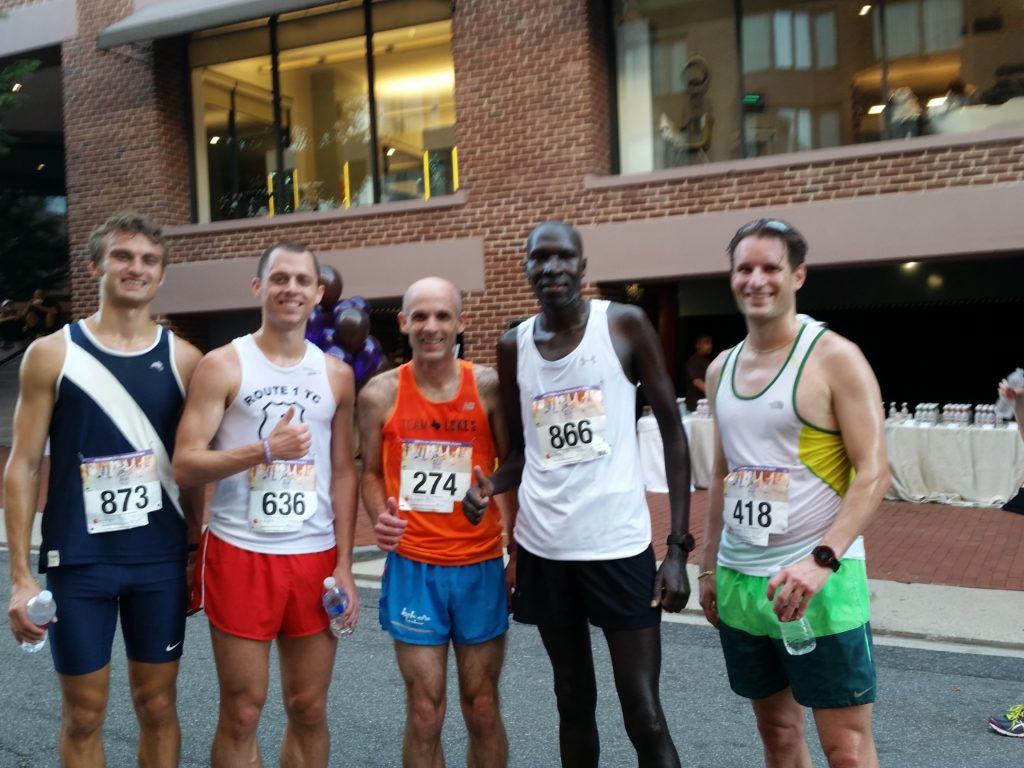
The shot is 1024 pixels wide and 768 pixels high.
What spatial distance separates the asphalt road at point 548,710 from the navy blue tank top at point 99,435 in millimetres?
1485

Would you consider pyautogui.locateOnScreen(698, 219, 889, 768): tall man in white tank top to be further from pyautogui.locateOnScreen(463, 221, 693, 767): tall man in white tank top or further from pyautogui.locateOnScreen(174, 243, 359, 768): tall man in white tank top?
A: pyautogui.locateOnScreen(174, 243, 359, 768): tall man in white tank top

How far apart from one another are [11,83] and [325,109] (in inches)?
203

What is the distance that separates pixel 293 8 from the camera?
42.1ft

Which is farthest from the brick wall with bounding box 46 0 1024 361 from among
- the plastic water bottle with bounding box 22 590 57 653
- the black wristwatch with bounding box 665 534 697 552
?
the plastic water bottle with bounding box 22 590 57 653

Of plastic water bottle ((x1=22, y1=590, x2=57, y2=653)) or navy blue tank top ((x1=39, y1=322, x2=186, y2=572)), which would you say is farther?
navy blue tank top ((x1=39, y1=322, x2=186, y2=572))

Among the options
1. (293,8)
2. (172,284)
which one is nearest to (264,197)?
(172,284)

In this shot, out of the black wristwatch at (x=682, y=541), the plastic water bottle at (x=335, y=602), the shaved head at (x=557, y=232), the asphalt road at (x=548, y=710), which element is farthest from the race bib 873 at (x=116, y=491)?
the black wristwatch at (x=682, y=541)

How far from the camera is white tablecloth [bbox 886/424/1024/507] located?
9.89 meters

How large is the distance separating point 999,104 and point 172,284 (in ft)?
38.3

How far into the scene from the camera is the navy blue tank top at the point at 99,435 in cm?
311

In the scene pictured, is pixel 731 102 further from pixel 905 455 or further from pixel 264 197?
pixel 264 197

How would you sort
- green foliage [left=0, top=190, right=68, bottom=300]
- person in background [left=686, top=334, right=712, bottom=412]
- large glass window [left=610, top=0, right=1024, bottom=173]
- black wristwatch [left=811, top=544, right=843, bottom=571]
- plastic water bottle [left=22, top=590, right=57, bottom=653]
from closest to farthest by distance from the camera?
black wristwatch [left=811, top=544, right=843, bottom=571], plastic water bottle [left=22, top=590, right=57, bottom=653], large glass window [left=610, top=0, right=1024, bottom=173], person in background [left=686, top=334, right=712, bottom=412], green foliage [left=0, top=190, right=68, bottom=300]

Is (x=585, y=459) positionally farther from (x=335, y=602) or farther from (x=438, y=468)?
(x=335, y=602)

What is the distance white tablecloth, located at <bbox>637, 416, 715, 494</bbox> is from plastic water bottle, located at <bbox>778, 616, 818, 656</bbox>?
Result: 27.1 ft
